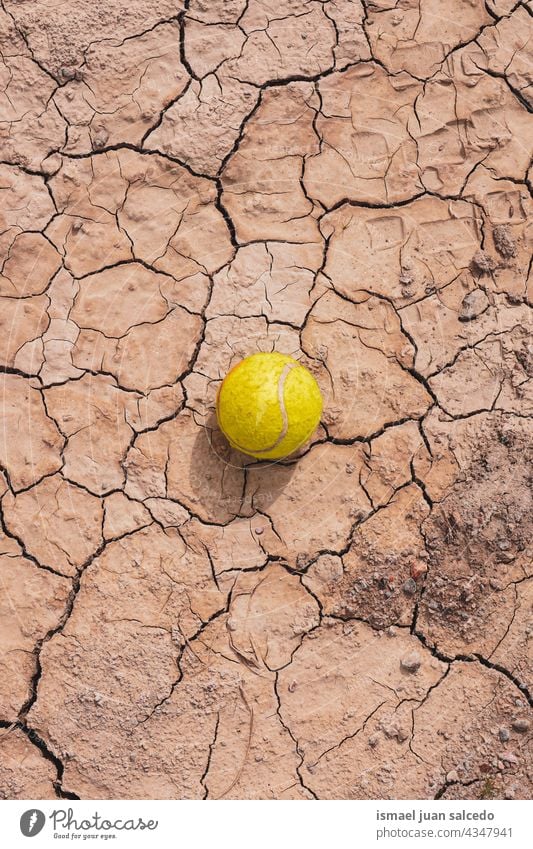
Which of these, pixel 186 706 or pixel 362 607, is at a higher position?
pixel 362 607

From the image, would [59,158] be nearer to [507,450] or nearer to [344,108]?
[344,108]

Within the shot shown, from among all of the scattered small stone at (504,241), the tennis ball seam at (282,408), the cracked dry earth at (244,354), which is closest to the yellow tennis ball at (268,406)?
the tennis ball seam at (282,408)

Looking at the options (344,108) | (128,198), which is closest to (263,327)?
(128,198)

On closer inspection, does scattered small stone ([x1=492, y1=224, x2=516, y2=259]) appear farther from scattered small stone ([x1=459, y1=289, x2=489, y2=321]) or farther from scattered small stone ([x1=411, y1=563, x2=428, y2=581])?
scattered small stone ([x1=411, y1=563, x2=428, y2=581])

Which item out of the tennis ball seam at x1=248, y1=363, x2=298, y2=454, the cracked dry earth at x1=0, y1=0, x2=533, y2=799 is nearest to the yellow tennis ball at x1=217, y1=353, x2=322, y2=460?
the tennis ball seam at x1=248, y1=363, x2=298, y2=454

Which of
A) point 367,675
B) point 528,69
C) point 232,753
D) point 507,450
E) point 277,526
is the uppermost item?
point 528,69

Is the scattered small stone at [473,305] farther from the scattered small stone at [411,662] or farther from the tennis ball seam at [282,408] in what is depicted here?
the scattered small stone at [411,662]

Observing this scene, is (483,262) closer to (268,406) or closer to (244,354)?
(244,354)
